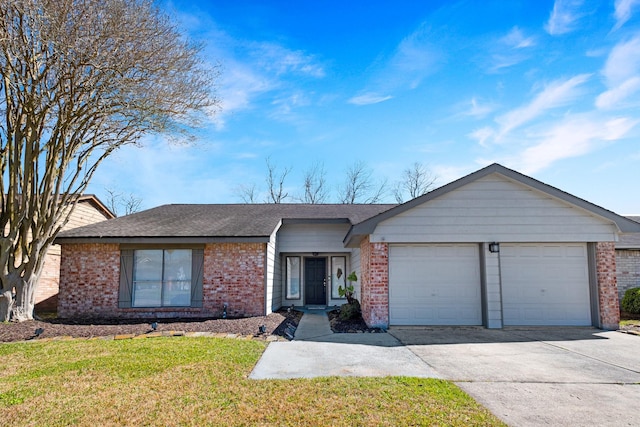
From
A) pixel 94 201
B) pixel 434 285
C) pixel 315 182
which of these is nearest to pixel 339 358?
pixel 434 285

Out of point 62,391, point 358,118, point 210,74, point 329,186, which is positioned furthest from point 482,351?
point 329,186

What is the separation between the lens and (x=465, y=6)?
884 centimetres

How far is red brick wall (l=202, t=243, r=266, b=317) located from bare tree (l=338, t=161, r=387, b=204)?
18.9m

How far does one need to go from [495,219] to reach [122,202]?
33.1 m

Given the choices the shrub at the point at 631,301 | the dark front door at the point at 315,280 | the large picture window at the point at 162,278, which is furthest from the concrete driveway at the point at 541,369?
the dark front door at the point at 315,280

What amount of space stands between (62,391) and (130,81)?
24.6 ft

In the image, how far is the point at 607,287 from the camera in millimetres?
10109

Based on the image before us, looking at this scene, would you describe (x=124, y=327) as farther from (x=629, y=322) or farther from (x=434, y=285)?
(x=629, y=322)

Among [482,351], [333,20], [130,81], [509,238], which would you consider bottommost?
[482,351]

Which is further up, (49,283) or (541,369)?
(49,283)

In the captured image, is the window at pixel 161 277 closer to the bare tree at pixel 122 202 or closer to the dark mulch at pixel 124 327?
the dark mulch at pixel 124 327

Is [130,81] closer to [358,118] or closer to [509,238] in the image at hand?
[358,118]

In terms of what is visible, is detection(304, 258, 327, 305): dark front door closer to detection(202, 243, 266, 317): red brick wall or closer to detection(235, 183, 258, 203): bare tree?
detection(202, 243, 266, 317): red brick wall

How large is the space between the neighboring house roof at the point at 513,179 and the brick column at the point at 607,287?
68 centimetres
